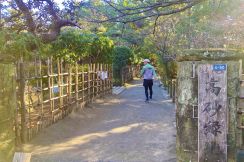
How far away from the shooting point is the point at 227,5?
33.5ft

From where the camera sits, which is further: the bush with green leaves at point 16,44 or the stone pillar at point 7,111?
the bush with green leaves at point 16,44

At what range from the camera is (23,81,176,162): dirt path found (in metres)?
6.68

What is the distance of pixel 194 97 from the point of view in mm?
4812

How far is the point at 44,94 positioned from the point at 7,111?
3.24 metres

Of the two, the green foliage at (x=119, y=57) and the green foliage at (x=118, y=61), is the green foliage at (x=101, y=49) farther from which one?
the green foliage at (x=119, y=57)

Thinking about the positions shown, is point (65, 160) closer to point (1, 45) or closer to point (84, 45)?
point (1, 45)

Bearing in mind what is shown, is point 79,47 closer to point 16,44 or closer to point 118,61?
point 16,44

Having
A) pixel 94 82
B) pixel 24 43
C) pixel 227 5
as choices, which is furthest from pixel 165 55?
pixel 24 43

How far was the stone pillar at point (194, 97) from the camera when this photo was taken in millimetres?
4668

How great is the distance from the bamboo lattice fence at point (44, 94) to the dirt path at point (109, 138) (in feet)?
0.88

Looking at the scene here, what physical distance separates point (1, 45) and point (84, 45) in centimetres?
538

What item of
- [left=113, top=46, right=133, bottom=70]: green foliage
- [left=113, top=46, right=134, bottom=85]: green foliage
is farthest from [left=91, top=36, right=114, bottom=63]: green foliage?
[left=113, top=46, right=133, bottom=70]: green foliage

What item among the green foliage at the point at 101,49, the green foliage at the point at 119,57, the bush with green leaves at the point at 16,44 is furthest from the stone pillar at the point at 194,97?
the green foliage at the point at 119,57

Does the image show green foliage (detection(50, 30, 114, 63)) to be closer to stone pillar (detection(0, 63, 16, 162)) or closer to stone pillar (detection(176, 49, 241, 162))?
stone pillar (detection(0, 63, 16, 162))
